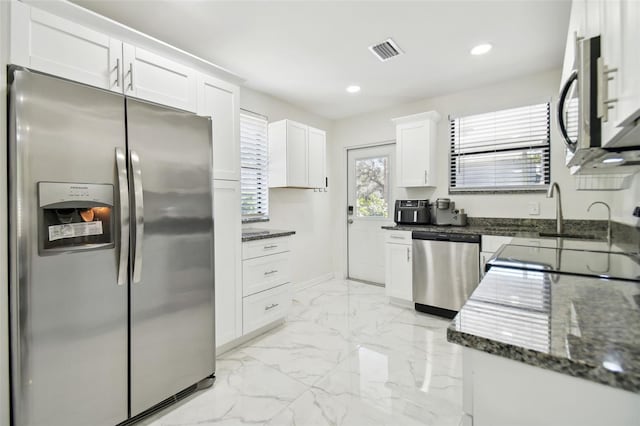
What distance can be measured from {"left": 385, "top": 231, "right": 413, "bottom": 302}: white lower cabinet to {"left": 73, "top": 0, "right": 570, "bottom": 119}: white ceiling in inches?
68.9

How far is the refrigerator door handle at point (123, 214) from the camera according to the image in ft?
5.03

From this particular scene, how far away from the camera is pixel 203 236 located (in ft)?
6.28

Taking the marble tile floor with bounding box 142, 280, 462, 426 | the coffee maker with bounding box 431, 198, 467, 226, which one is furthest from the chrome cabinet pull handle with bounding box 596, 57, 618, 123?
the coffee maker with bounding box 431, 198, 467, 226

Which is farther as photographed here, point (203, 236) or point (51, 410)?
point (203, 236)

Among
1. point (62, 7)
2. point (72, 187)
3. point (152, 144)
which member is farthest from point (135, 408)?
point (62, 7)

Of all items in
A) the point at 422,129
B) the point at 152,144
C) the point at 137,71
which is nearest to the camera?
the point at 152,144

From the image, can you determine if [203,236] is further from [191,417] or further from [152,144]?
[191,417]

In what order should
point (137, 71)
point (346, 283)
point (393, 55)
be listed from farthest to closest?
point (346, 283) → point (393, 55) → point (137, 71)

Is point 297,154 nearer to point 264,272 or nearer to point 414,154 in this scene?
point 414,154

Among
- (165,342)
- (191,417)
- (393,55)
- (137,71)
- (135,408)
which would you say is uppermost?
(393,55)

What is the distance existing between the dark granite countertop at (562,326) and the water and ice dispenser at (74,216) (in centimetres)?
165

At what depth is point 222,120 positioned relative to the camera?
2.35m

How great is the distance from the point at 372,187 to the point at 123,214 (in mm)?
3447

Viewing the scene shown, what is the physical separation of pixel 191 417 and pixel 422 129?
137 inches
